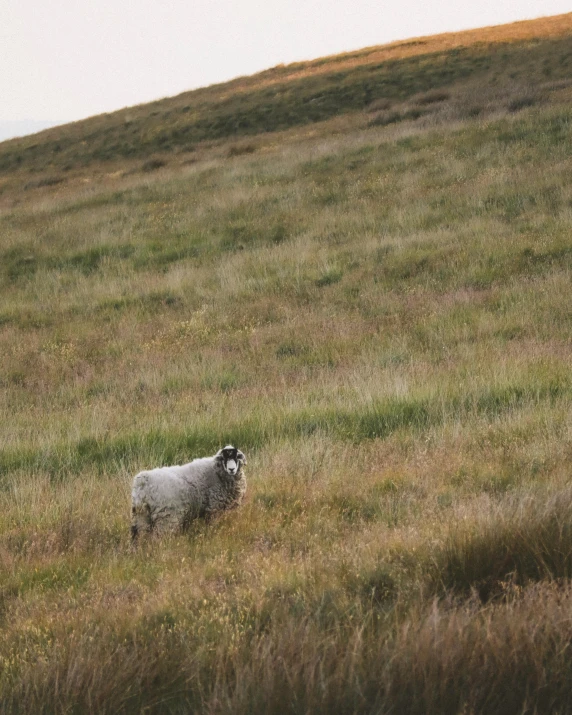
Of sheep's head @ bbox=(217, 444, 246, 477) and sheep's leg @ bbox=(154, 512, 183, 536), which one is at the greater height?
sheep's head @ bbox=(217, 444, 246, 477)

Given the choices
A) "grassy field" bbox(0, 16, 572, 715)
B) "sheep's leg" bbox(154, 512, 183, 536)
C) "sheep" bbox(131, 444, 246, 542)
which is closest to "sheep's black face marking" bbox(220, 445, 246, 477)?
→ "sheep" bbox(131, 444, 246, 542)

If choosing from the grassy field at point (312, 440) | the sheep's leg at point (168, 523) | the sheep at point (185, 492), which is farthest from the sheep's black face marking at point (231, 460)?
the sheep's leg at point (168, 523)

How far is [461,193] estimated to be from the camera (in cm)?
1702

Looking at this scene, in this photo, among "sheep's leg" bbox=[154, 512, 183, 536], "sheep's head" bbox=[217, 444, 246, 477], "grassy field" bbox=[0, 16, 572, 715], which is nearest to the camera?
"grassy field" bbox=[0, 16, 572, 715]

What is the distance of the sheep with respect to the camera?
436 cm

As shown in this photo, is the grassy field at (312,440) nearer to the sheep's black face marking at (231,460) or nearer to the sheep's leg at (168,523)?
the sheep's leg at (168,523)

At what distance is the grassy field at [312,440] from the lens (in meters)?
2.39

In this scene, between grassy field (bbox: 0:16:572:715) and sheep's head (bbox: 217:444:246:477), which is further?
sheep's head (bbox: 217:444:246:477)

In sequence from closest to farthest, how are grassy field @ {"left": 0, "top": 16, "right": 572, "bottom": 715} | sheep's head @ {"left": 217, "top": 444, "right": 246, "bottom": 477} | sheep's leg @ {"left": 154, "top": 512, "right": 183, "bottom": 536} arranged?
1. grassy field @ {"left": 0, "top": 16, "right": 572, "bottom": 715}
2. sheep's leg @ {"left": 154, "top": 512, "right": 183, "bottom": 536}
3. sheep's head @ {"left": 217, "top": 444, "right": 246, "bottom": 477}

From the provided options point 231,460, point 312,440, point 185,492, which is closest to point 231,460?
point 231,460

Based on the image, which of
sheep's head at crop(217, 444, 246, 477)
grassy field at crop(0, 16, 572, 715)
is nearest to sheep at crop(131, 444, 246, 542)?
sheep's head at crop(217, 444, 246, 477)

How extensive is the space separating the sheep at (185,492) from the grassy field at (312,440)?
0.16 m

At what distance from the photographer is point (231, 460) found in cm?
463

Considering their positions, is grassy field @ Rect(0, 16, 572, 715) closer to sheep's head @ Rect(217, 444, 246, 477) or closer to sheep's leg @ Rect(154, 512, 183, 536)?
sheep's leg @ Rect(154, 512, 183, 536)
